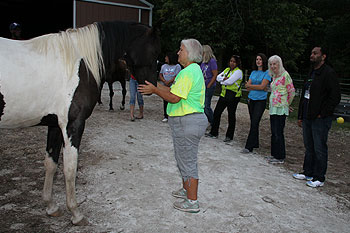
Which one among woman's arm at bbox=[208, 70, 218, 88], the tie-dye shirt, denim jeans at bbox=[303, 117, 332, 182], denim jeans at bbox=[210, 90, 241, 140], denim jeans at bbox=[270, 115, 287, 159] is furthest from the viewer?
woman's arm at bbox=[208, 70, 218, 88]

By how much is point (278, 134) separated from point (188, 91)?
9.49 feet

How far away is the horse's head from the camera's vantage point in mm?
3129

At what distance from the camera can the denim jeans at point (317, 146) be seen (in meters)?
4.27

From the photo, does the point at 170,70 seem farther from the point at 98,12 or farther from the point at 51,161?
the point at 98,12

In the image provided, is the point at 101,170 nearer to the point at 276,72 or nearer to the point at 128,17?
the point at 276,72

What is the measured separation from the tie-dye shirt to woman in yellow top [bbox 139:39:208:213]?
2.40 meters

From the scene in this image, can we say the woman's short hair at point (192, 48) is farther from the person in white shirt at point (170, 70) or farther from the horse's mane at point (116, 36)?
the person in white shirt at point (170, 70)

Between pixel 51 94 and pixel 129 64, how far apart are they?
913 millimetres

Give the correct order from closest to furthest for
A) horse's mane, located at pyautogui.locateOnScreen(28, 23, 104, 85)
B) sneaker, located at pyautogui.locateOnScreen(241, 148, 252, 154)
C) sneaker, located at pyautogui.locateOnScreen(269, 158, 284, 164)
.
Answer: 1. horse's mane, located at pyautogui.locateOnScreen(28, 23, 104, 85)
2. sneaker, located at pyautogui.locateOnScreen(269, 158, 284, 164)
3. sneaker, located at pyautogui.locateOnScreen(241, 148, 252, 154)

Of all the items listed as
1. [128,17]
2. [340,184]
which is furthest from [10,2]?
[340,184]

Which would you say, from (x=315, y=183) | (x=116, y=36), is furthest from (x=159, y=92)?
(x=315, y=183)

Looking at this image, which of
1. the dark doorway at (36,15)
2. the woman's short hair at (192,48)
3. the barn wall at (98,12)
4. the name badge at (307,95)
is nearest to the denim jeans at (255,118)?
the name badge at (307,95)

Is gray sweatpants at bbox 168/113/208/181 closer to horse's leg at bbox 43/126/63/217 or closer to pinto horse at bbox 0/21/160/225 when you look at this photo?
pinto horse at bbox 0/21/160/225

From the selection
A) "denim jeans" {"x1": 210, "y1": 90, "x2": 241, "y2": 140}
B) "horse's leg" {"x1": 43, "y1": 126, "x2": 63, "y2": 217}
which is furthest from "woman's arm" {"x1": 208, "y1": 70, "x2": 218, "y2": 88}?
"horse's leg" {"x1": 43, "y1": 126, "x2": 63, "y2": 217}
